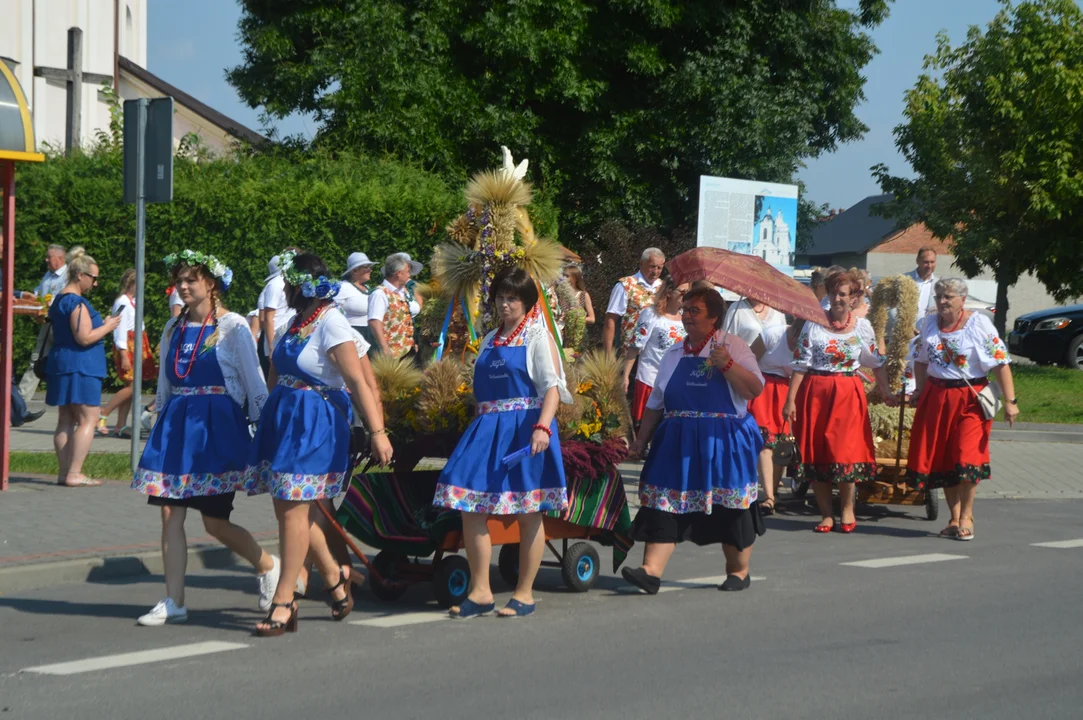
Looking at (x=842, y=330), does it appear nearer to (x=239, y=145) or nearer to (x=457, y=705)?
(x=457, y=705)

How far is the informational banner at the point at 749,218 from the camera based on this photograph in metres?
16.2

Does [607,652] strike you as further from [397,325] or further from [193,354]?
[397,325]

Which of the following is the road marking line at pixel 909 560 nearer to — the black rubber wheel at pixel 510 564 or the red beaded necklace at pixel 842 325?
the red beaded necklace at pixel 842 325

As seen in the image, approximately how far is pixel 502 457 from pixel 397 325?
624 centimetres

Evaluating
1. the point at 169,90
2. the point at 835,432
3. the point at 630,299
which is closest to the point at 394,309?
the point at 630,299

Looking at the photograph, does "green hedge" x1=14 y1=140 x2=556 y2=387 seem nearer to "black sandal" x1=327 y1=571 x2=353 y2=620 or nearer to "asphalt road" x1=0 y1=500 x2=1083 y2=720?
"asphalt road" x1=0 y1=500 x2=1083 y2=720

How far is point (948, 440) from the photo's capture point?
10586 mm

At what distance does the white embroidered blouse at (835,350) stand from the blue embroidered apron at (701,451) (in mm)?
3004

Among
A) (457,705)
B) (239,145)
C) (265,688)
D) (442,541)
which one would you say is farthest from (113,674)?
(239,145)

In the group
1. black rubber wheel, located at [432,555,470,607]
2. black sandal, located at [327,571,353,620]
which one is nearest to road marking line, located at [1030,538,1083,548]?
black rubber wheel, located at [432,555,470,607]

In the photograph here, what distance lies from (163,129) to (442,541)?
213 inches

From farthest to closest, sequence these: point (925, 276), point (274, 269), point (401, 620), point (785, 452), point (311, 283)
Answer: point (925, 276), point (274, 269), point (785, 452), point (401, 620), point (311, 283)

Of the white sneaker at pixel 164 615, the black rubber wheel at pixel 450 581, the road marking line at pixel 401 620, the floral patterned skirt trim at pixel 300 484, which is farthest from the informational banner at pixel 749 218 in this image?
the white sneaker at pixel 164 615

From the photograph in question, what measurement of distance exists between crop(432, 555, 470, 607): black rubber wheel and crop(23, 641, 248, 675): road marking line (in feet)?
4.11
